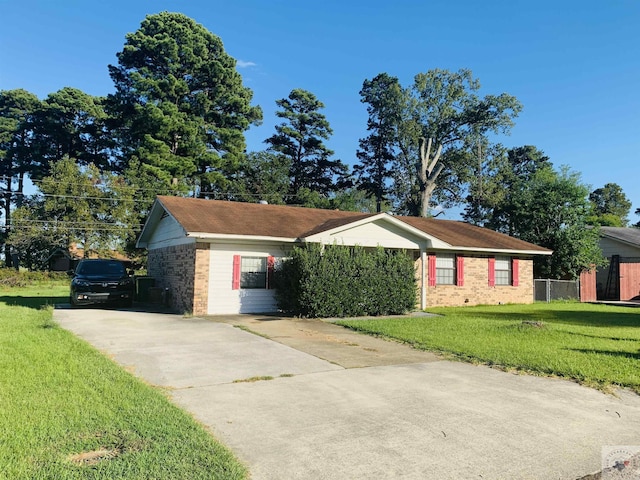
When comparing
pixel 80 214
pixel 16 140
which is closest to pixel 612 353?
pixel 80 214

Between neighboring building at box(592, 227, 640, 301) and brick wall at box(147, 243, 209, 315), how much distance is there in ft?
63.2

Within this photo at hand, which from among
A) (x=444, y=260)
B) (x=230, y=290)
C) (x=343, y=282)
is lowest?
(x=230, y=290)

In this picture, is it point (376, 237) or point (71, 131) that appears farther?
point (71, 131)

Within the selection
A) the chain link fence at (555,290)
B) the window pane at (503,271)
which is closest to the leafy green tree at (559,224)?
the chain link fence at (555,290)

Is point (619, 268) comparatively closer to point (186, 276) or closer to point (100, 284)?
point (186, 276)

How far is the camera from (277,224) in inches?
661

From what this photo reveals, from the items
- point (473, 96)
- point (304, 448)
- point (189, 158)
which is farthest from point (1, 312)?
point (473, 96)

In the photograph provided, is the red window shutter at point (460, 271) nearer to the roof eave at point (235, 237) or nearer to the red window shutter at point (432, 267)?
the red window shutter at point (432, 267)

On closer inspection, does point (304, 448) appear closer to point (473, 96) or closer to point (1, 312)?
point (1, 312)

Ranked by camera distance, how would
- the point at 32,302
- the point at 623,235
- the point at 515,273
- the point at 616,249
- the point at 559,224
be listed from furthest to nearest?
the point at 623,235, the point at 616,249, the point at 559,224, the point at 515,273, the point at 32,302

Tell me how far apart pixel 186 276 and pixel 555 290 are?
Answer: 664 inches

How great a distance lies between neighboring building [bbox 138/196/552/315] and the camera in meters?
14.7

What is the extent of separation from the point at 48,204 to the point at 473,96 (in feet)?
115

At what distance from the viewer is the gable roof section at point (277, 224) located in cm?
1484
